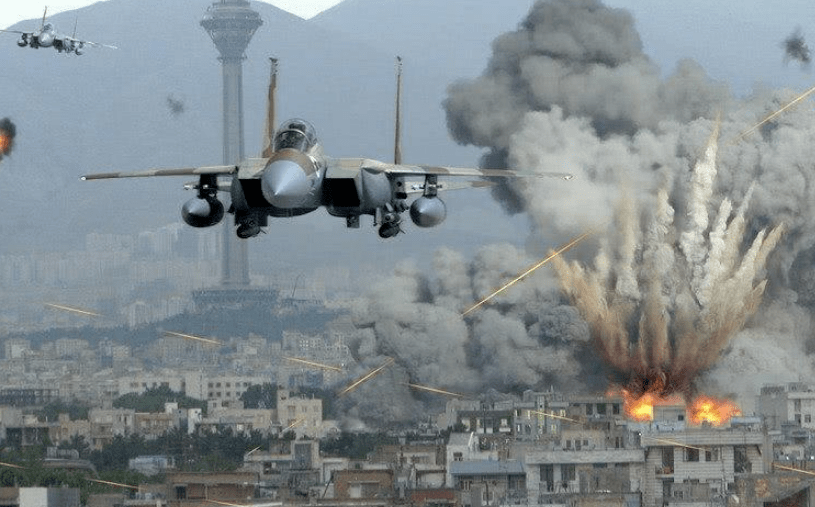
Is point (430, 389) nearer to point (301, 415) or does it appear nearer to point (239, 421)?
point (301, 415)

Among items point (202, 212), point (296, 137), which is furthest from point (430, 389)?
point (202, 212)

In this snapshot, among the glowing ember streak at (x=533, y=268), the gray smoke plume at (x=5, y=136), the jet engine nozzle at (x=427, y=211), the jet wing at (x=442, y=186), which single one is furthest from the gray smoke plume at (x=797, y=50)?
the jet engine nozzle at (x=427, y=211)

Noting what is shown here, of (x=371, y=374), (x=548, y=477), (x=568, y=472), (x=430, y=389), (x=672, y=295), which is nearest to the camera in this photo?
(x=568, y=472)

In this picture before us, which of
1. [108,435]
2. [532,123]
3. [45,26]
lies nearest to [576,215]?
[532,123]

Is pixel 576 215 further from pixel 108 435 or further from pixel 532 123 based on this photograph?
pixel 108 435

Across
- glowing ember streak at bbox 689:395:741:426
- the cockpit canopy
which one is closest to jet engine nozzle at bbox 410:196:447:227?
the cockpit canopy

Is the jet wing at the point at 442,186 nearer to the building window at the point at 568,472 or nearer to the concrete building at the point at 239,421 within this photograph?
the building window at the point at 568,472
